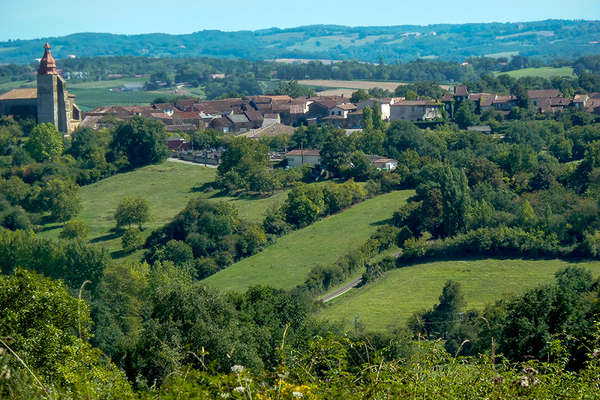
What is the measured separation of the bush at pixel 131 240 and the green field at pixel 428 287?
10.8 m

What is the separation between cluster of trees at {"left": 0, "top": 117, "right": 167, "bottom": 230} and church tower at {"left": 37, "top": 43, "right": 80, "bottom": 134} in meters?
3.45

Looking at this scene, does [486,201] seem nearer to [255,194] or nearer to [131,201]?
[255,194]

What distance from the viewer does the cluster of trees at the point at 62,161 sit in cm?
3944

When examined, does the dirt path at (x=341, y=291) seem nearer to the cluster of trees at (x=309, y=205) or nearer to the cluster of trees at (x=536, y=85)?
the cluster of trees at (x=309, y=205)

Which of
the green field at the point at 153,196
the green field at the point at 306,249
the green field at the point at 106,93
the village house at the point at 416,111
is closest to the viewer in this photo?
the green field at the point at 306,249

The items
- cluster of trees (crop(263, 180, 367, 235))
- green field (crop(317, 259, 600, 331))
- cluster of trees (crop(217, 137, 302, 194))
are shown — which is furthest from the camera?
cluster of trees (crop(217, 137, 302, 194))

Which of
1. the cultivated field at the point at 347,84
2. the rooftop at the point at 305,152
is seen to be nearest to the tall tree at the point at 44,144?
the rooftop at the point at 305,152

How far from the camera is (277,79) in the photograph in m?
119

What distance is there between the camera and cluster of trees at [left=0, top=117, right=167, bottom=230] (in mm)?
39438

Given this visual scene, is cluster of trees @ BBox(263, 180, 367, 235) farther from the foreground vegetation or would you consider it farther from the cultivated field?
the cultivated field

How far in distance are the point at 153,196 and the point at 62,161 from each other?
9.20m

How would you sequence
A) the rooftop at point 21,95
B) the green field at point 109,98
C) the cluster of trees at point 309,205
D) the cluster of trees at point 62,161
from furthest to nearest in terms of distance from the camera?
the green field at point 109,98 < the rooftop at point 21,95 < the cluster of trees at point 62,161 < the cluster of trees at point 309,205

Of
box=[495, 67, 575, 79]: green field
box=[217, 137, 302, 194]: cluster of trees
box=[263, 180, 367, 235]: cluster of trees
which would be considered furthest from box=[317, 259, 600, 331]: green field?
box=[495, 67, 575, 79]: green field

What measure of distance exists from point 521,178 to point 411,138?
9.55 metres
